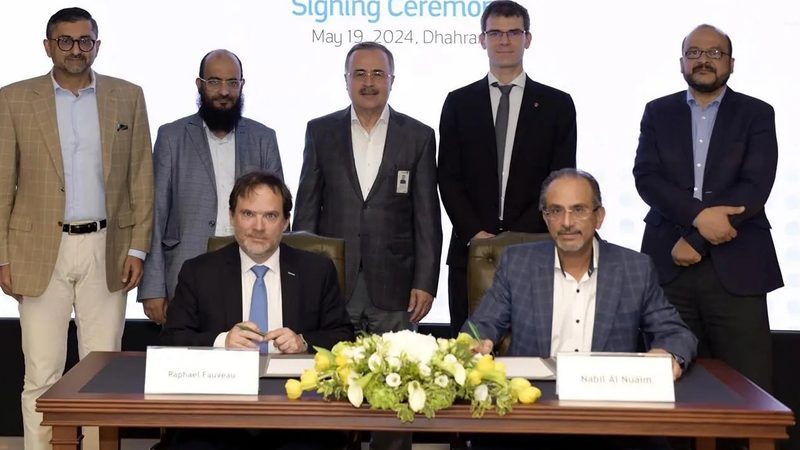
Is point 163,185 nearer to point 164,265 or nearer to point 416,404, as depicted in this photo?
point 164,265

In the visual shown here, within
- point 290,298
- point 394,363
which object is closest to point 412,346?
point 394,363

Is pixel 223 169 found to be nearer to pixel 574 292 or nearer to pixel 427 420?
pixel 574 292

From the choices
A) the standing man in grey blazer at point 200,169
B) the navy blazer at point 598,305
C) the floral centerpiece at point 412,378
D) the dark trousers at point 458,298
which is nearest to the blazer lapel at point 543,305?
the navy blazer at point 598,305

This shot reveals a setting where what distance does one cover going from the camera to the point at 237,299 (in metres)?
3.44

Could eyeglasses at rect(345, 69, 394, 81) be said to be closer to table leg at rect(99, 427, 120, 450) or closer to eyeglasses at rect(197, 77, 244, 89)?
eyeglasses at rect(197, 77, 244, 89)

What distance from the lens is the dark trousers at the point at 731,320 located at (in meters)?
4.28

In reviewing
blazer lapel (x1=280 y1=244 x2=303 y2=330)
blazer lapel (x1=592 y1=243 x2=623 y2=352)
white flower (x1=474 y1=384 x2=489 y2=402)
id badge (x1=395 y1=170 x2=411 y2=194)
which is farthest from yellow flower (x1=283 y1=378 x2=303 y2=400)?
id badge (x1=395 y1=170 x2=411 y2=194)

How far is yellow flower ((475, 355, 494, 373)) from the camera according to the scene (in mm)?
2545

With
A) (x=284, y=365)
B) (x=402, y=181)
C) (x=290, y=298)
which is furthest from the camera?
(x=402, y=181)

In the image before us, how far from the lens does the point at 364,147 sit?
4504 millimetres

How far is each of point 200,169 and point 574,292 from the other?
1.71m

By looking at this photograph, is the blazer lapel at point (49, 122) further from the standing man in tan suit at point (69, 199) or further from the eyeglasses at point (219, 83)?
the eyeglasses at point (219, 83)

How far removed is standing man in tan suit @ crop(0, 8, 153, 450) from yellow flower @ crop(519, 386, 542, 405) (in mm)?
2195

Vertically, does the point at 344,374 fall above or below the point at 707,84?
below
